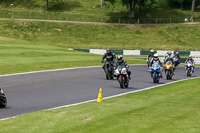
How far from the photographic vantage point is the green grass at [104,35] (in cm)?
6769

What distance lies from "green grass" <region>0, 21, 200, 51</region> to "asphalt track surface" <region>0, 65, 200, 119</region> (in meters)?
39.0

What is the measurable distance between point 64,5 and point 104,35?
76.1ft

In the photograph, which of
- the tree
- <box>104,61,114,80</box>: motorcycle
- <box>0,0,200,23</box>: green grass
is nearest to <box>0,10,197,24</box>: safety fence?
<box>0,0,200,23</box>: green grass

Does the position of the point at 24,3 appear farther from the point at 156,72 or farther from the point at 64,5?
the point at 156,72

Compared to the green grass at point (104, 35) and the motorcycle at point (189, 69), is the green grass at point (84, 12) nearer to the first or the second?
the green grass at point (104, 35)

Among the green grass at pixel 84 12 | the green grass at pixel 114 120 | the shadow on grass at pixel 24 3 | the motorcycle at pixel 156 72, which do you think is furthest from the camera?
the shadow on grass at pixel 24 3

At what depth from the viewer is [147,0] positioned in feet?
266

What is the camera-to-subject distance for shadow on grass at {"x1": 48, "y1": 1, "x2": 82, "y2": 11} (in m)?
89.5

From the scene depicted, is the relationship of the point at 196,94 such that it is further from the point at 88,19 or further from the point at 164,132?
the point at 88,19

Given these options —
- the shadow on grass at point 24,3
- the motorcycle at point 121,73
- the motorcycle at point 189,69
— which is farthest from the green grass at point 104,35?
the motorcycle at point 121,73

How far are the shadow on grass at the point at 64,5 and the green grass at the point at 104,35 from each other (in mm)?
14979

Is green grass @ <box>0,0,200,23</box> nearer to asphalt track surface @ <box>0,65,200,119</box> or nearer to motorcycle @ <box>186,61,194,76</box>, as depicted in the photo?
motorcycle @ <box>186,61,194,76</box>

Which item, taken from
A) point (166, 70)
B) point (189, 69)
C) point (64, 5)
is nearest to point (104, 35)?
point (64, 5)

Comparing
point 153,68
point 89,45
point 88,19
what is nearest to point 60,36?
point 89,45
